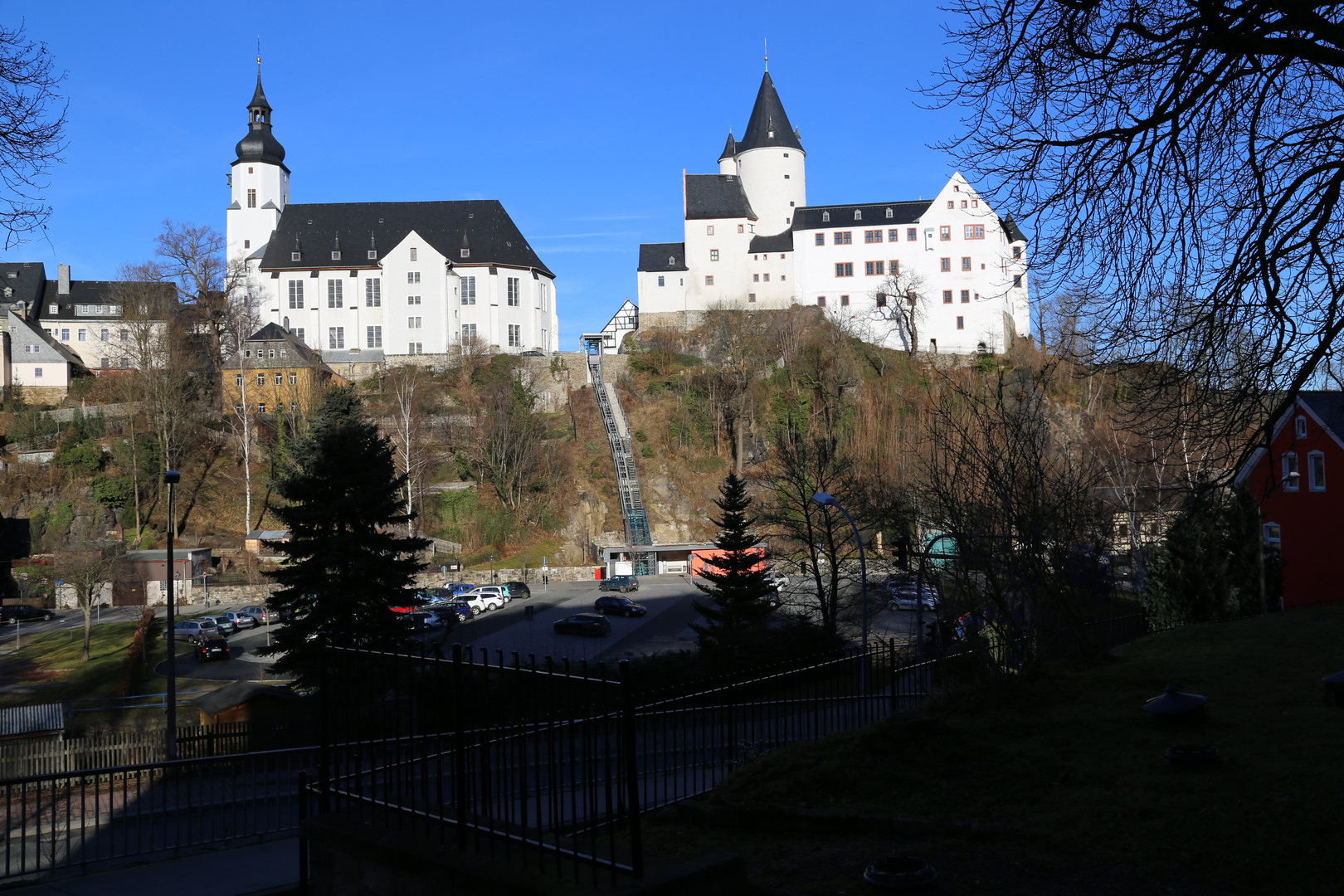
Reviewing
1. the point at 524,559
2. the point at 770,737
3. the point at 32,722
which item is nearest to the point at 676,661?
the point at 770,737

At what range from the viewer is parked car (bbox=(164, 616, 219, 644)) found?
42.5m

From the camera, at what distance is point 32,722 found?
25.6m

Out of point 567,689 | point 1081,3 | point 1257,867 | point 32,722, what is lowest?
point 32,722

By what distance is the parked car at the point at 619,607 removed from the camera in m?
44.3

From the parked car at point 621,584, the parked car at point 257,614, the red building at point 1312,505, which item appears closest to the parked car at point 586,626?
the parked car at point 621,584

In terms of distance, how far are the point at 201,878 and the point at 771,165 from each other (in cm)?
8511

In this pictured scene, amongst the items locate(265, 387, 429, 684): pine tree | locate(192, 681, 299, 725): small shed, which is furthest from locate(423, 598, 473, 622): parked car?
locate(192, 681, 299, 725): small shed

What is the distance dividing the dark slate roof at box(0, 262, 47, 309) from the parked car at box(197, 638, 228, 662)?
67084 millimetres

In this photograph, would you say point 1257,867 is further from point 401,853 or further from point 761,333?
point 761,333

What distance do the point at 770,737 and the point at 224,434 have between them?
61091 millimetres

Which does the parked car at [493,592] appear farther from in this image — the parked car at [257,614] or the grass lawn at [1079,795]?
the grass lawn at [1079,795]

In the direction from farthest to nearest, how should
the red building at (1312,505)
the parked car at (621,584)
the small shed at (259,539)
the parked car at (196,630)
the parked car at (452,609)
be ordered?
the small shed at (259,539)
the parked car at (621,584)
the parked car at (452,609)
the parked car at (196,630)
the red building at (1312,505)

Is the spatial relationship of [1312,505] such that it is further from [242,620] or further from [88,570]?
[88,570]

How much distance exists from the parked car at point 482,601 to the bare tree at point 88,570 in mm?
15453
